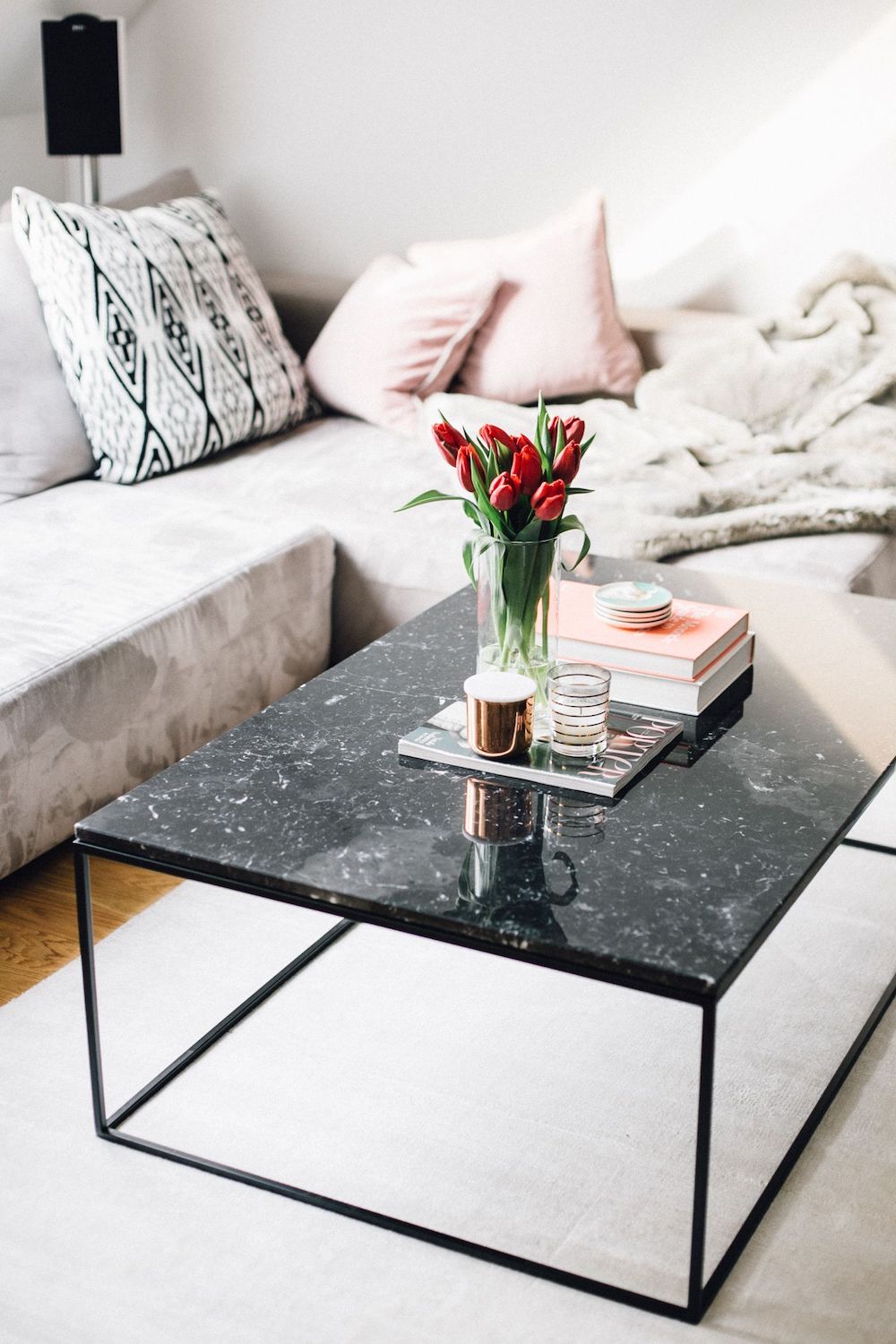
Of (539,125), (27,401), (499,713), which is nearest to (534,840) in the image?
(499,713)

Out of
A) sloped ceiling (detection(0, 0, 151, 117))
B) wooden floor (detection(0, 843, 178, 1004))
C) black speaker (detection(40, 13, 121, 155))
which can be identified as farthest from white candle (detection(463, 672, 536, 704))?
sloped ceiling (detection(0, 0, 151, 117))

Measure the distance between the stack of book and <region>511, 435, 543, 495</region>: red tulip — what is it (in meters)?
0.26

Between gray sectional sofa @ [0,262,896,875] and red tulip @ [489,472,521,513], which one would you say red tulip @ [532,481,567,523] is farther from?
gray sectional sofa @ [0,262,896,875]

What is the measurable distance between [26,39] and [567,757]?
270 cm

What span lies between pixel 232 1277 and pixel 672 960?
0.55 m

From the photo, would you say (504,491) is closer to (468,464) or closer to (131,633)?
(468,464)

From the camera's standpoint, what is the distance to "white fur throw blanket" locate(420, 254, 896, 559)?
255 cm

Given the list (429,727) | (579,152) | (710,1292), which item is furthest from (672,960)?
(579,152)

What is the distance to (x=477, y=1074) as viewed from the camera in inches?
66.8

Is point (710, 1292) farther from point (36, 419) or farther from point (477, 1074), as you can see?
point (36, 419)

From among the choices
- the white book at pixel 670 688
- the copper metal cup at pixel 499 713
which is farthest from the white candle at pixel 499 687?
the white book at pixel 670 688

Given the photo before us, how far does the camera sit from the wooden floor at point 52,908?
6.38 feet

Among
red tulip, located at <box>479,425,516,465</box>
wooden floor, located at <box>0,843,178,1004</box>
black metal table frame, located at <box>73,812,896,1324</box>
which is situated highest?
red tulip, located at <box>479,425,516,465</box>

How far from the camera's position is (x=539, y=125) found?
11.4 ft
